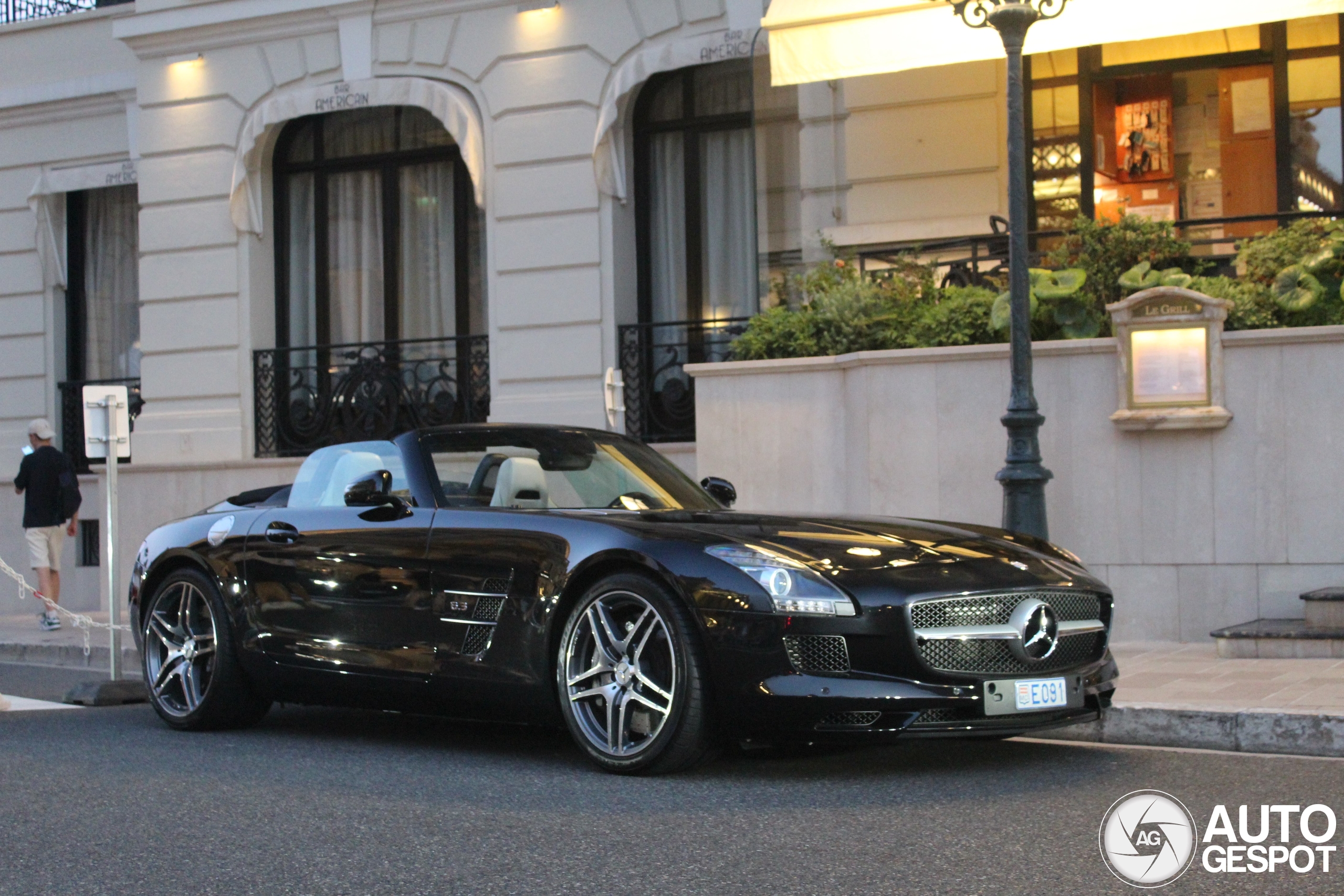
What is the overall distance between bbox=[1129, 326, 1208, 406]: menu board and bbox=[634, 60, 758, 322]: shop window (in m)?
5.67

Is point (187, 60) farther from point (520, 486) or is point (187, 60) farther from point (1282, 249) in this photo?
point (520, 486)

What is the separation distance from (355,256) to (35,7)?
21.1 feet

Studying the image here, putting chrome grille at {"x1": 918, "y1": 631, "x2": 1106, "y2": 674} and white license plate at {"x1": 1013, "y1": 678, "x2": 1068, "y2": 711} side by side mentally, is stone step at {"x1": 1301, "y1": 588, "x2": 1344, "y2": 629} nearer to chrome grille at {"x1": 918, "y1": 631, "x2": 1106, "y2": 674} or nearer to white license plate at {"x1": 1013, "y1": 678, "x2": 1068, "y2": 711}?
chrome grille at {"x1": 918, "y1": 631, "x2": 1106, "y2": 674}

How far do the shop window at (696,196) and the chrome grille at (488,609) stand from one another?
9476 millimetres

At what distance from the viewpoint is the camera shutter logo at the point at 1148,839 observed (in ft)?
14.7

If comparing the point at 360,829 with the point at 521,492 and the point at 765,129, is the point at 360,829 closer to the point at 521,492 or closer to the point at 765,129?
the point at 521,492

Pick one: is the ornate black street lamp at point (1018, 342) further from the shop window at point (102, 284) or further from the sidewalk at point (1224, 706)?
the shop window at point (102, 284)

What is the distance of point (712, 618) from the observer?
231 inches

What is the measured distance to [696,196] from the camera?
1609 cm

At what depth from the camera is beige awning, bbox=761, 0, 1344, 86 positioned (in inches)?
448

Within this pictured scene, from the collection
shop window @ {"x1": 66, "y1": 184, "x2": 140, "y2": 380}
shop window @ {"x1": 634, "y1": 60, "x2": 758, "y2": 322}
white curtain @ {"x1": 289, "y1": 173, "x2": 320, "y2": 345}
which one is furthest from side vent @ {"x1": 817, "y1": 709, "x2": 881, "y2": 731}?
shop window @ {"x1": 66, "y1": 184, "x2": 140, "y2": 380}

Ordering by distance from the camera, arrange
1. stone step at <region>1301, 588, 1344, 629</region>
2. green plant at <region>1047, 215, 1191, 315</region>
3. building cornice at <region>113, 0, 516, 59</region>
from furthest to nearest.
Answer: building cornice at <region>113, 0, 516, 59</region> → green plant at <region>1047, 215, 1191, 315</region> → stone step at <region>1301, 588, 1344, 629</region>

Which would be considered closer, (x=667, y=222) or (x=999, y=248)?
(x=999, y=248)

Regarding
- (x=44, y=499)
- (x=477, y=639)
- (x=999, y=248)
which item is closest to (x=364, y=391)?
(x=44, y=499)
